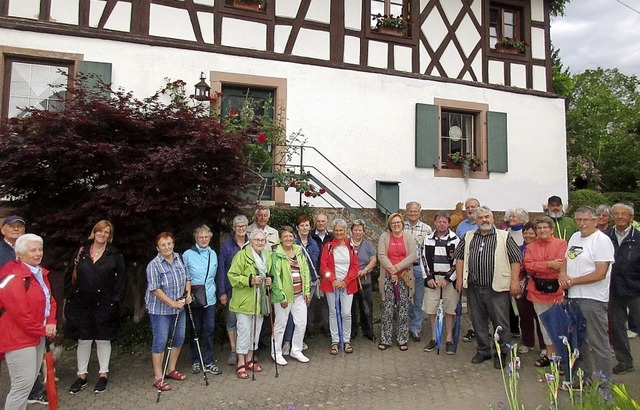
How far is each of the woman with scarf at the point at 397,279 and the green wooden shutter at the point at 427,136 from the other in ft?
15.0

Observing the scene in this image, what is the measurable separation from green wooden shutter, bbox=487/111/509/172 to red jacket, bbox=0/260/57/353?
943 cm

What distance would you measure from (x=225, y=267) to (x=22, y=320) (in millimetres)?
2158

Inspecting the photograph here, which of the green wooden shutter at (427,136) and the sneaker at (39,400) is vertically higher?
the green wooden shutter at (427,136)

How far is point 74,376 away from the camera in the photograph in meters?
5.09

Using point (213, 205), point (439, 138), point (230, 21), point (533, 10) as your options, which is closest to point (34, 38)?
point (230, 21)

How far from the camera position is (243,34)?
9.16 meters

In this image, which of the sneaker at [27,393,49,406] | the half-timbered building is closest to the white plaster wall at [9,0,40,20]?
the half-timbered building

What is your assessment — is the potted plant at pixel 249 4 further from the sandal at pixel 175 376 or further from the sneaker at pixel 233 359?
the sandal at pixel 175 376

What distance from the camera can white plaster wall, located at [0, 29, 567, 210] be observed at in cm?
847

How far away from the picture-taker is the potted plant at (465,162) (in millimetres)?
10609

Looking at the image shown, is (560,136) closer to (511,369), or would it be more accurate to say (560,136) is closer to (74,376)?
(511,369)

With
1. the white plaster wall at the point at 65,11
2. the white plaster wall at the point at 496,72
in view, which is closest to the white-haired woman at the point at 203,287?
the white plaster wall at the point at 65,11

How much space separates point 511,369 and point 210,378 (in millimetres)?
3063

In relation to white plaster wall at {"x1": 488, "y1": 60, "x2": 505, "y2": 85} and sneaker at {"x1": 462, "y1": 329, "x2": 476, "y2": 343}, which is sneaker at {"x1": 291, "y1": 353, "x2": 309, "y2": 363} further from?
white plaster wall at {"x1": 488, "y1": 60, "x2": 505, "y2": 85}
